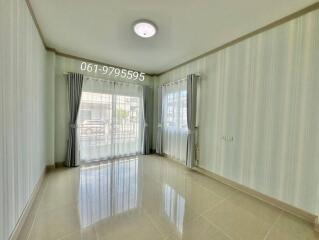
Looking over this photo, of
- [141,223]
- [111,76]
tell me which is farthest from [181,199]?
[111,76]

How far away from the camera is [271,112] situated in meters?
2.18

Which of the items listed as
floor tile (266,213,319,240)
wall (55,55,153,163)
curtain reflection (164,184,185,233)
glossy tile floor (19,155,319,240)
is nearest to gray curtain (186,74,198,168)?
glossy tile floor (19,155,319,240)

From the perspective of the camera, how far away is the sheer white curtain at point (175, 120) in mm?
3805

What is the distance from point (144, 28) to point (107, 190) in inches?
103

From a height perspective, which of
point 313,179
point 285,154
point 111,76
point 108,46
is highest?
point 108,46

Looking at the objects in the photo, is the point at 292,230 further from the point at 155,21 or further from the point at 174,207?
the point at 155,21

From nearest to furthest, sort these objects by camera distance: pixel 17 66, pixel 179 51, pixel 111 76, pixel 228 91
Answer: pixel 17 66
pixel 228 91
pixel 179 51
pixel 111 76

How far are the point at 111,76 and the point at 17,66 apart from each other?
260cm

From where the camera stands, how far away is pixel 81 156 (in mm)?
3625

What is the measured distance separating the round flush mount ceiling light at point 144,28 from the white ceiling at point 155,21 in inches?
3.1

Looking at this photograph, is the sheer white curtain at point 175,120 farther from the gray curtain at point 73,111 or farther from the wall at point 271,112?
the gray curtain at point 73,111

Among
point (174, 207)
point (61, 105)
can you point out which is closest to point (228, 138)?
point (174, 207)

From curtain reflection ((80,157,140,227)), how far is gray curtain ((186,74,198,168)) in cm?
124

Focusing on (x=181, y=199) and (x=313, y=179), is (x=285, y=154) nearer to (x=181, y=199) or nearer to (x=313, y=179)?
(x=313, y=179)
